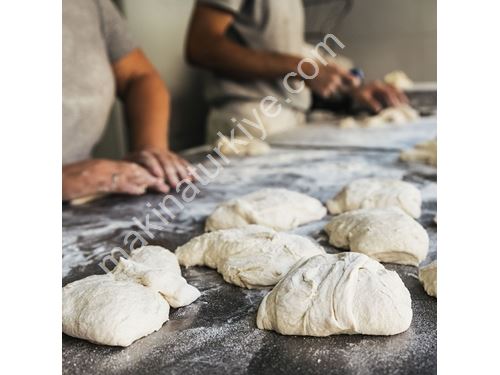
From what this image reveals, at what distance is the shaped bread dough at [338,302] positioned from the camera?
0.93 meters

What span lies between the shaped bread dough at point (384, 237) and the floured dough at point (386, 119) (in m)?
2.03

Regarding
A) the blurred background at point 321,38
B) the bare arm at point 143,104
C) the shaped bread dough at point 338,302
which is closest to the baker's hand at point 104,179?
the bare arm at point 143,104

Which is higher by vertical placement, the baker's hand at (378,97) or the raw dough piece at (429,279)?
the baker's hand at (378,97)

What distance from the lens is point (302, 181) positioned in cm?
206

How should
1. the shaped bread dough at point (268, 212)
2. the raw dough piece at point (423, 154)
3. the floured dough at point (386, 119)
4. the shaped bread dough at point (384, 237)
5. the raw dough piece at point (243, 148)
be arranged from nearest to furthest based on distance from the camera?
the shaped bread dough at point (384, 237)
the shaped bread dough at point (268, 212)
the raw dough piece at point (423, 154)
the raw dough piece at point (243, 148)
the floured dough at point (386, 119)

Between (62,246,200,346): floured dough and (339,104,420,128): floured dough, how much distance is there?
240 cm

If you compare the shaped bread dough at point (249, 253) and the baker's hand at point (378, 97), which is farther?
the baker's hand at point (378, 97)

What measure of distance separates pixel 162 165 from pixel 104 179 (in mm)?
243

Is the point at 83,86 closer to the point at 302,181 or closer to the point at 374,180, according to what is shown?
the point at 302,181

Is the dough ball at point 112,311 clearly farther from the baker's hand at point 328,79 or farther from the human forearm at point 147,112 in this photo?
the baker's hand at point 328,79

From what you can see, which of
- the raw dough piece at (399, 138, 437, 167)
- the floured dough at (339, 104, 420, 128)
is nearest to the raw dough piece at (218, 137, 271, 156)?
the raw dough piece at (399, 138, 437, 167)

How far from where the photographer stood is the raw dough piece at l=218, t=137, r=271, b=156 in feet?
8.55

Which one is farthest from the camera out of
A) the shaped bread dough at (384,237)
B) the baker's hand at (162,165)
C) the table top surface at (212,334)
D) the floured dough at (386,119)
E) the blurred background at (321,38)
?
the blurred background at (321,38)

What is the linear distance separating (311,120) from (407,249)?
2689 millimetres
